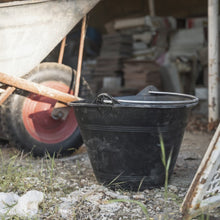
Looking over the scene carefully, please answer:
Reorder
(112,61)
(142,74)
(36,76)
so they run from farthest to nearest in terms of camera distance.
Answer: (112,61), (142,74), (36,76)

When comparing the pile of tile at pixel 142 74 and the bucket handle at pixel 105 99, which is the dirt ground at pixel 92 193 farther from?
the pile of tile at pixel 142 74

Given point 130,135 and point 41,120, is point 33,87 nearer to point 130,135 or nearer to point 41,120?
point 41,120

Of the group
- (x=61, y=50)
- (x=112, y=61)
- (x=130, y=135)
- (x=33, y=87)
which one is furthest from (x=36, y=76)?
(x=112, y=61)

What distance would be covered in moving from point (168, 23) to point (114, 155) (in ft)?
13.3

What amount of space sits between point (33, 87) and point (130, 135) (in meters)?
0.89

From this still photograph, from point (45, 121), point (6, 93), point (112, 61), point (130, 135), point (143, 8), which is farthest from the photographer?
point (143, 8)

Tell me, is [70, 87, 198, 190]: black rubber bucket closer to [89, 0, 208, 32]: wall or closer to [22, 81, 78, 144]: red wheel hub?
[22, 81, 78, 144]: red wheel hub

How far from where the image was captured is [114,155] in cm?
193

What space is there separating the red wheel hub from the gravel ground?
203 mm

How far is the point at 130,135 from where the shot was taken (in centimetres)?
186

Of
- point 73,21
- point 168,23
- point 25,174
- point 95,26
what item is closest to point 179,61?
point 168,23

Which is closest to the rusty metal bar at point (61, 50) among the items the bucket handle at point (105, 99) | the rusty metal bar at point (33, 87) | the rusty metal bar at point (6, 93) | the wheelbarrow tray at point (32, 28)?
the wheelbarrow tray at point (32, 28)

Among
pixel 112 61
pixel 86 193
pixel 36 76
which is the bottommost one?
pixel 86 193

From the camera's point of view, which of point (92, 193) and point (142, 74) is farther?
point (142, 74)
